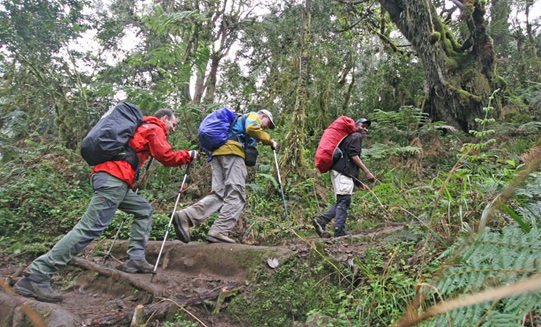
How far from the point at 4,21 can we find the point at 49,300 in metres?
14.9

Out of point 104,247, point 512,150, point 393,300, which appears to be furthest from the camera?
point 512,150

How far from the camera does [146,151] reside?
Result: 4.50m

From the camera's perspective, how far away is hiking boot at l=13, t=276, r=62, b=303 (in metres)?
3.55

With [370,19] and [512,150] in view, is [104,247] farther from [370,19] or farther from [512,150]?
[370,19]

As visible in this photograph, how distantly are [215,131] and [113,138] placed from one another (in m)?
1.50

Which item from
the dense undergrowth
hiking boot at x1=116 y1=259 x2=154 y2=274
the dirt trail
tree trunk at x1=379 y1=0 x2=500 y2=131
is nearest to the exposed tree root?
the dirt trail

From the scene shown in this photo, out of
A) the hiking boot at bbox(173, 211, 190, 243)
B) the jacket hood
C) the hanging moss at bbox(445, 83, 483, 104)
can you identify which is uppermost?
the jacket hood

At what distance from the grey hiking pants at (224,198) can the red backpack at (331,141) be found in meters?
1.26

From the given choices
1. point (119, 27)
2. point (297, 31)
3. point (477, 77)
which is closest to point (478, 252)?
point (477, 77)

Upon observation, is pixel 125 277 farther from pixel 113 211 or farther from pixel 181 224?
pixel 181 224

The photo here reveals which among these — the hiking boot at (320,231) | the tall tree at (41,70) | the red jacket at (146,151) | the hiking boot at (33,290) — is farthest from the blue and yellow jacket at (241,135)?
the tall tree at (41,70)

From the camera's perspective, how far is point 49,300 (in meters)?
3.62

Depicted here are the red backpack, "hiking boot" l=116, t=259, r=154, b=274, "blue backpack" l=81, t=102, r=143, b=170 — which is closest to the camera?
"blue backpack" l=81, t=102, r=143, b=170

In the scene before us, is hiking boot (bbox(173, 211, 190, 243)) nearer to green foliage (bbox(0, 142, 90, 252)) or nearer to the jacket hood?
the jacket hood
